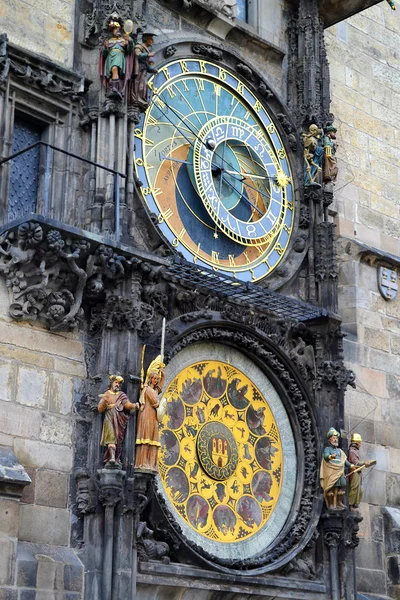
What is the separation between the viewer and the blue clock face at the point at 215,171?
11531 millimetres

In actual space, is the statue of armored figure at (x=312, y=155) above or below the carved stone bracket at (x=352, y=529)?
above

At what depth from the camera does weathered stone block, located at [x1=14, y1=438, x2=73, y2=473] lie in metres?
9.71

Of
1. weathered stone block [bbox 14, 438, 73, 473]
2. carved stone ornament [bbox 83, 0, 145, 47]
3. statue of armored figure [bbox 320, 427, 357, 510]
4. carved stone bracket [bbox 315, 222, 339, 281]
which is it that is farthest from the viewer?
carved stone bracket [bbox 315, 222, 339, 281]

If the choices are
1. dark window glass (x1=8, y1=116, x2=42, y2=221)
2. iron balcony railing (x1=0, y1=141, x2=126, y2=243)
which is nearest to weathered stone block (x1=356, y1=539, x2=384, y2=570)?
iron balcony railing (x1=0, y1=141, x2=126, y2=243)

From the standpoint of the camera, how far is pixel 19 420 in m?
9.74

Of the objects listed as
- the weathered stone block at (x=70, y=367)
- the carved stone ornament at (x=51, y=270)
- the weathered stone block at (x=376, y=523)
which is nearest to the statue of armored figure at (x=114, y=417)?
the weathered stone block at (x=70, y=367)

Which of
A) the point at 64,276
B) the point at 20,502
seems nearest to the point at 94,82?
the point at 64,276

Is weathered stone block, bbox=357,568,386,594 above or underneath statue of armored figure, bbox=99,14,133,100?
underneath

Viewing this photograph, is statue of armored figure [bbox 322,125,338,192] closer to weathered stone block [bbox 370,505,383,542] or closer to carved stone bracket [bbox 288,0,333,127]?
carved stone bracket [bbox 288,0,333,127]

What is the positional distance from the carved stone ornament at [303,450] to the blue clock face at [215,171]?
74 centimetres

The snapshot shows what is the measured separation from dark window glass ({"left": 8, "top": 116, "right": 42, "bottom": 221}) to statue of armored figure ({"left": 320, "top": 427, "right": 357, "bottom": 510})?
3539 millimetres

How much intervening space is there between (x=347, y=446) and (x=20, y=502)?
380 cm

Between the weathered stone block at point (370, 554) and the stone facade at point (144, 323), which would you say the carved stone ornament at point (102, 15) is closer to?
the stone facade at point (144, 323)

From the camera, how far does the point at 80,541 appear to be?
9.84 meters
